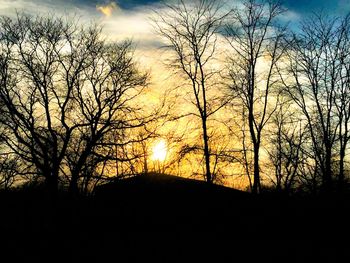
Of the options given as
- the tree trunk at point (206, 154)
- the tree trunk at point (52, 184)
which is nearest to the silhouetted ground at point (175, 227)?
the tree trunk at point (52, 184)

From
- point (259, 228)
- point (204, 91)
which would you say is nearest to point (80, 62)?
point (204, 91)

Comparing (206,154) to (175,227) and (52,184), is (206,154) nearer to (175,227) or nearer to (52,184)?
(175,227)

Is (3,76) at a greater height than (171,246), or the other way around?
(3,76)

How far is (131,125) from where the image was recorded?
71.9ft

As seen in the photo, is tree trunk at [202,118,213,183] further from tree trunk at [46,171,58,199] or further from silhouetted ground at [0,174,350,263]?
tree trunk at [46,171,58,199]

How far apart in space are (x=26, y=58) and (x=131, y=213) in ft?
38.2

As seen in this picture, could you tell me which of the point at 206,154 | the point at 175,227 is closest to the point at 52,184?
the point at 175,227

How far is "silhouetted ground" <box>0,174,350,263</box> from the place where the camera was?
14289 millimetres

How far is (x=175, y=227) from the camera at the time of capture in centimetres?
1557

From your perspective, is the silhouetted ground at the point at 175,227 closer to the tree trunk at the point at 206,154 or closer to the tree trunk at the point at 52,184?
the tree trunk at the point at 52,184

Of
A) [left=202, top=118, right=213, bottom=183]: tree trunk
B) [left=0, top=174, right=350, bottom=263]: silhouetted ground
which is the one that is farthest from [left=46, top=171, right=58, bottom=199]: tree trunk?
[left=202, top=118, right=213, bottom=183]: tree trunk

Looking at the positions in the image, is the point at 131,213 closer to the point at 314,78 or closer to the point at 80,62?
the point at 80,62

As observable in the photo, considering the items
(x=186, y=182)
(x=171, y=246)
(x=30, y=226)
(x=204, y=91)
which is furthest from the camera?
(x=204, y=91)

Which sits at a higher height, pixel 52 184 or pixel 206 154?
pixel 206 154
